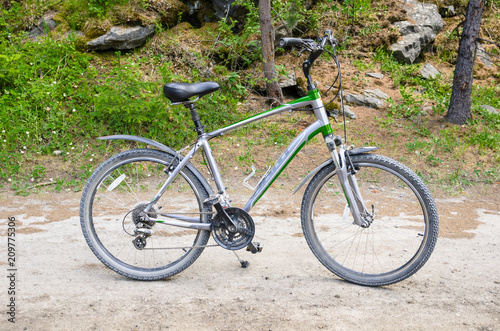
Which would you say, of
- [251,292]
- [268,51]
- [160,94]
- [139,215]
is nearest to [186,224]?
[139,215]

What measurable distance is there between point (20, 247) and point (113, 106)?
2574mm

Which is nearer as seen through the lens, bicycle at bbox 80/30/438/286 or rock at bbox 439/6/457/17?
bicycle at bbox 80/30/438/286

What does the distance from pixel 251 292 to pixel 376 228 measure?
172 cm

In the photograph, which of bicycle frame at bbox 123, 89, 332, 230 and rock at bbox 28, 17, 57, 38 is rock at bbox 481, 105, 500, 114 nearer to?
bicycle frame at bbox 123, 89, 332, 230

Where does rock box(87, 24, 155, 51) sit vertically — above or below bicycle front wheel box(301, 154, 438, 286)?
above

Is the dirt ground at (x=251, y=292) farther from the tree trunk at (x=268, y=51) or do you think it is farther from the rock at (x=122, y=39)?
the rock at (x=122, y=39)

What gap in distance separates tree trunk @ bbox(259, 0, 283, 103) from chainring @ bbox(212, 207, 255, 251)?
3.92 m

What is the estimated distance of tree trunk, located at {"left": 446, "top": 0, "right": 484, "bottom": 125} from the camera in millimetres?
5918

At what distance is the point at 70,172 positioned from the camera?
533cm

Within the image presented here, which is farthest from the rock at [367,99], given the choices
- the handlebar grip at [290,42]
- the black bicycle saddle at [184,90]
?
the black bicycle saddle at [184,90]

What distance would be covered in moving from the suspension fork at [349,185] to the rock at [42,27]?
6059 millimetres

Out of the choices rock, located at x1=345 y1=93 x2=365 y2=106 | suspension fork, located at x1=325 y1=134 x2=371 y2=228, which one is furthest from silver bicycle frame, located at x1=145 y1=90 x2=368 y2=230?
rock, located at x1=345 y1=93 x2=365 y2=106

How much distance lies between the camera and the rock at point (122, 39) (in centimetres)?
677

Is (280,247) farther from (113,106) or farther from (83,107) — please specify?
(83,107)
